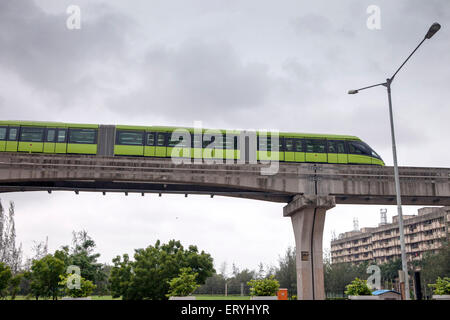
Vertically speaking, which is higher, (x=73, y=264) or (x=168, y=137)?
(x=168, y=137)

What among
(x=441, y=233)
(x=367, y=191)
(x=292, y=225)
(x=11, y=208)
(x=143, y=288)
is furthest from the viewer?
(x=441, y=233)

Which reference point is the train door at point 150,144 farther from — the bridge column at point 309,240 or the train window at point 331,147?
the train window at point 331,147

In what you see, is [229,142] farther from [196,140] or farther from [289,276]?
[289,276]

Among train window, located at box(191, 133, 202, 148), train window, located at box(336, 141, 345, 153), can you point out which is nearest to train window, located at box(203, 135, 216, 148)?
train window, located at box(191, 133, 202, 148)

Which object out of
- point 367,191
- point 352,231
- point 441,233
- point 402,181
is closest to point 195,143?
point 367,191

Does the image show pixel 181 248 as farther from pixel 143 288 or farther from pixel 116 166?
pixel 116 166

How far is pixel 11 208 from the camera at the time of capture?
96375 mm

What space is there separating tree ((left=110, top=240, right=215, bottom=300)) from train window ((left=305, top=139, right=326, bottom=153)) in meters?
23.0

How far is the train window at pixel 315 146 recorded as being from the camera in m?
34.4

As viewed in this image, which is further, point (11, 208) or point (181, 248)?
point (11, 208)

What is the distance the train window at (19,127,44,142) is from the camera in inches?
1264

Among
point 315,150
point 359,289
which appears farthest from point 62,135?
point 359,289

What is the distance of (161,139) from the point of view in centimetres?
3300
